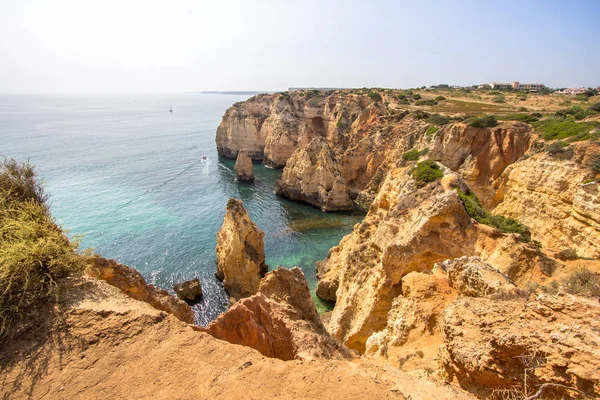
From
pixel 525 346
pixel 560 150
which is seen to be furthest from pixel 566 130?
pixel 525 346

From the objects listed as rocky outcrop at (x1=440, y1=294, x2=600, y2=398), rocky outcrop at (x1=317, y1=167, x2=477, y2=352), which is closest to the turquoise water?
rocky outcrop at (x1=317, y1=167, x2=477, y2=352)

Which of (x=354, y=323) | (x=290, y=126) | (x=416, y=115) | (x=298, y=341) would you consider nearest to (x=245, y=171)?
(x=290, y=126)

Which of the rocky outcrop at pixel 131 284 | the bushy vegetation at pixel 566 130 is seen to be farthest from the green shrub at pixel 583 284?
the bushy vegetation at pixel 566 130

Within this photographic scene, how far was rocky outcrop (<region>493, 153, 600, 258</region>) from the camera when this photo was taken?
15078 millimetres

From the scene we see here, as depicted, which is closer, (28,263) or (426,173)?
(28,263)

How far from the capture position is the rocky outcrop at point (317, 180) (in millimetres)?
42750

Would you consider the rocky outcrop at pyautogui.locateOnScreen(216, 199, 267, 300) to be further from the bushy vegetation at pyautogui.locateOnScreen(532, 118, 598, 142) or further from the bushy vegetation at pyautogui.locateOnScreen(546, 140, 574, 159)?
the bushy vegetation at pyautogui.locateOnScreen(532, 118, 598, 142)

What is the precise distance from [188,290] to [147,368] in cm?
2013

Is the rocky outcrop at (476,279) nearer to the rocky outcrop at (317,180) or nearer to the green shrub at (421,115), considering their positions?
the rocky outcrop at (317,180)

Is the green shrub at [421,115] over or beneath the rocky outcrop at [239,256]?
over

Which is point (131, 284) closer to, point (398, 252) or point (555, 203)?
point (398, 252)

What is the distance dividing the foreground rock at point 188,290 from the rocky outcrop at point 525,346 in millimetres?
20852

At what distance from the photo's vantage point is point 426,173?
18.6 metres

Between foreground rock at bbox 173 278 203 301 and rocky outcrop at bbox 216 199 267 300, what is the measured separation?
2.20m
